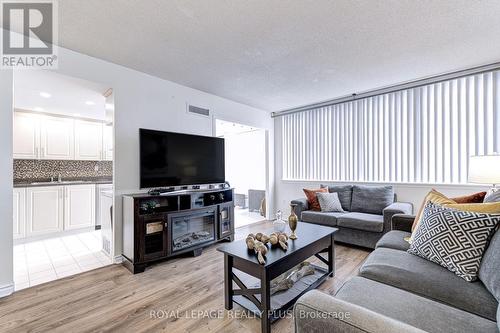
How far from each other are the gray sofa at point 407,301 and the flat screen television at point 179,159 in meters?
2.57

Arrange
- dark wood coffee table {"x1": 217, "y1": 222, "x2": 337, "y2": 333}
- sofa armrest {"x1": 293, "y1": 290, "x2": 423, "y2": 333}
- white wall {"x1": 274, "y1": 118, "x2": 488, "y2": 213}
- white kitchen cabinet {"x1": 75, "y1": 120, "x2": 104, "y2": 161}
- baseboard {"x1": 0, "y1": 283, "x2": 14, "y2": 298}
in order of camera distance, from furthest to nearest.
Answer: white kitchen cabinet {"x1": 75, "y1": 120, "x2": 104, "y2": 161}, white wall {"x1": 274, "y1": 118, "x2": 488, "y2": 213}, baseboard {"x1": 0, "y1": 283, "x2": 14, "y2": 298}, dark wood coffee table {"x1": 217, "y1": 222, "x2": 337, "y2": 333}, sofa armrest {"x1": 293, "y1": 290, "x2": 423, "y2": 333}

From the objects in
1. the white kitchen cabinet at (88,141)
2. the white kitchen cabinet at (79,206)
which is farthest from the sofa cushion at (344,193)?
the white kitchen cabinet at (88,141)

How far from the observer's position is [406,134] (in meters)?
3.67

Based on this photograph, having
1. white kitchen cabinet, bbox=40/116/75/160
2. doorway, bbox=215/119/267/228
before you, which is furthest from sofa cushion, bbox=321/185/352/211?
white kitchen cabinet, bbox=40/116/75/160

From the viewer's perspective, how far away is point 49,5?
1870 mm

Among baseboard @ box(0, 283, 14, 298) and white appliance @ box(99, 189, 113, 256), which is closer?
baseboard @ box(0, 283, 14, 298)

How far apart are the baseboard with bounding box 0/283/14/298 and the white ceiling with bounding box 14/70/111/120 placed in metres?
2.21

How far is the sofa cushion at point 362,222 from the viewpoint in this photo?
303 centimetres

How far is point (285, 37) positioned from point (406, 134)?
8.92 ft

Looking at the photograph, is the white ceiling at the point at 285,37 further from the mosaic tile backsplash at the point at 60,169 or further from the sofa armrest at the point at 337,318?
the mosaic tile backsplash at the point at 60,169

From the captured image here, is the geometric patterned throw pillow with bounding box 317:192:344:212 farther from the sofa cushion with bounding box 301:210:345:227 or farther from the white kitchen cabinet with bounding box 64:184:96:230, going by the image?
the white kitchen cabinet with bounding box 64:184:96:230

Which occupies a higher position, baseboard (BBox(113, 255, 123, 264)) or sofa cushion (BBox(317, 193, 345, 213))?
sofa cushion (BBox(317, 193, 345, 213))

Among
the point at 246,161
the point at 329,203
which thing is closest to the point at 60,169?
the point at 246,161

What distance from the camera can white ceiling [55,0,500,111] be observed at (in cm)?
189
